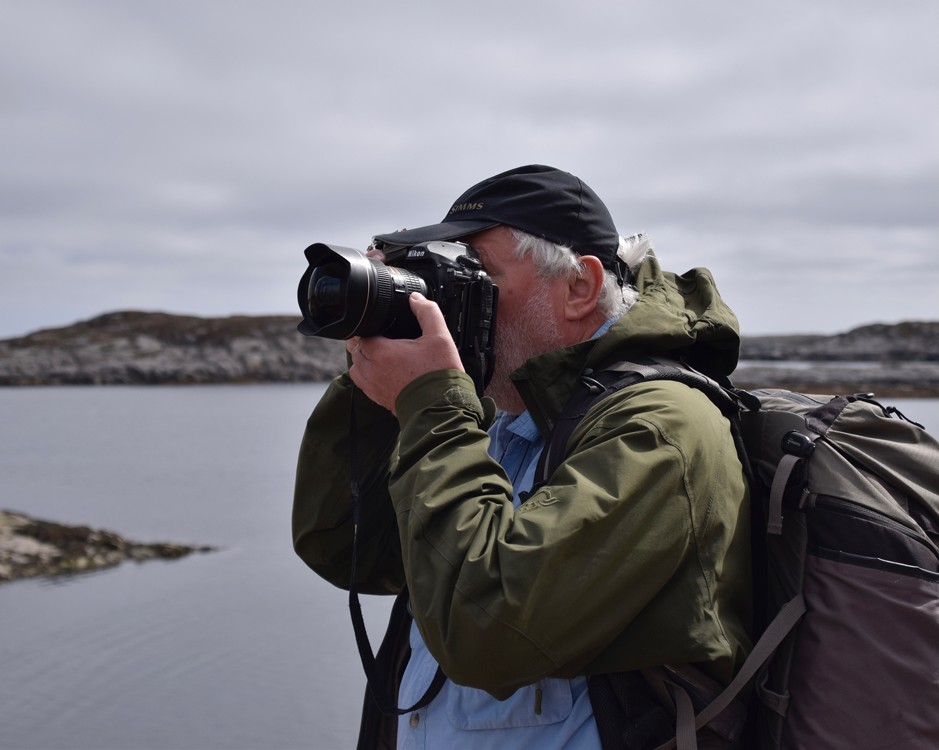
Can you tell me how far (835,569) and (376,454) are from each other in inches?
40.0

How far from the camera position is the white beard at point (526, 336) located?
1.73 m

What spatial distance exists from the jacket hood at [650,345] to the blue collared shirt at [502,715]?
13 cm

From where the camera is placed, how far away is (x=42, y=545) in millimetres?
7641

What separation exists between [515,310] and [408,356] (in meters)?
0.32

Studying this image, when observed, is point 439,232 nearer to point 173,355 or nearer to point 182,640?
point 182,640

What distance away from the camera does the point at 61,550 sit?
300 inches

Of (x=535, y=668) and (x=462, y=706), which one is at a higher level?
(x=535, y=668)

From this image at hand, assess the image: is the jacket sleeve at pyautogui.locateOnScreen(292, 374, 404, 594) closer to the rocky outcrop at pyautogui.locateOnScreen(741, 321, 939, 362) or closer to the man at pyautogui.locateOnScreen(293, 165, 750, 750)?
the man at pyautogui.locateOnScreen(293, 165, 750, 750)

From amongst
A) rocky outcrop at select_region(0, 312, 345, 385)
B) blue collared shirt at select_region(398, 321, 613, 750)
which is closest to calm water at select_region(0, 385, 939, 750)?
blue collared shirt at select_region(398, 321, 613, 750)

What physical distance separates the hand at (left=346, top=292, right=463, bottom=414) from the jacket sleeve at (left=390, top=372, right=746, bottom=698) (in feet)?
0.47

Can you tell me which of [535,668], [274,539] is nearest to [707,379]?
[535,668]

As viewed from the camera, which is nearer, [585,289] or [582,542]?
[582,542]

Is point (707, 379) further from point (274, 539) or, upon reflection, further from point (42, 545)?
point (274, 539)

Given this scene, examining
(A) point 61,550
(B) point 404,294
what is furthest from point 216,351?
(B) point 404,294
